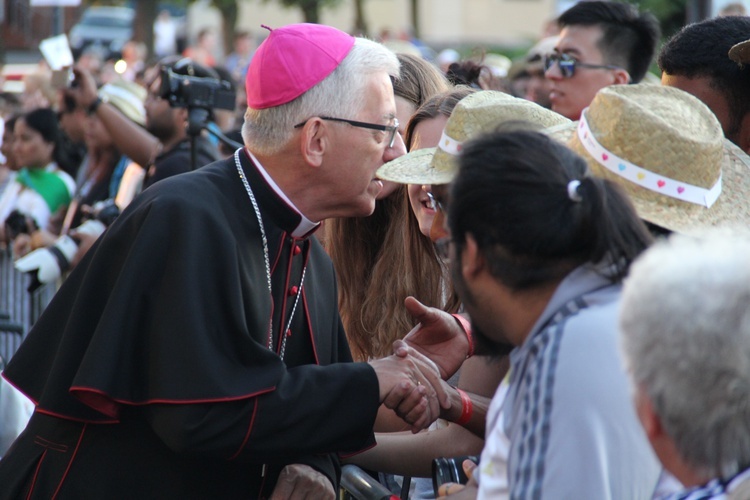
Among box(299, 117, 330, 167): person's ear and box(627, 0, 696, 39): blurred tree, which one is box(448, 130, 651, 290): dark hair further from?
box(627, 0, 696, 39): blurred tree

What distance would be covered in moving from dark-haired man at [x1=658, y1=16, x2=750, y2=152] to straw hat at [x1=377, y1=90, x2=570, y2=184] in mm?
830

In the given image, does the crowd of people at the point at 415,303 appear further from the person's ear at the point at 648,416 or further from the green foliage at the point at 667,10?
the green foliage at the point at 667,10

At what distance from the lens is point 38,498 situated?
9.30 ft

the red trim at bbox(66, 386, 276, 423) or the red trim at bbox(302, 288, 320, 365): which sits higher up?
the red trim at bbox(66, 386, 276, 423)

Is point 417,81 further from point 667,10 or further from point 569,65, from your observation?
point 667,10

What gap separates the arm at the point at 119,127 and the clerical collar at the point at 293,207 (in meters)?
4.80

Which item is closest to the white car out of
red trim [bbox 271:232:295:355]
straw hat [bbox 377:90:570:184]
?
straw hat [bbox 377:90:570:184]

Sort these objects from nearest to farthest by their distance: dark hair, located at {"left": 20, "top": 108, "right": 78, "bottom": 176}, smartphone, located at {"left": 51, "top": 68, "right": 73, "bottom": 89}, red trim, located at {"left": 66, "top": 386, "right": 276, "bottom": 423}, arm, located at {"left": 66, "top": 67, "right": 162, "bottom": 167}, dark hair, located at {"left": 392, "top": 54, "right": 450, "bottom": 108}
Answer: red trim, located at {"left": 66, "top": 386, "right": 276, "bottom": 423} → dark hair, located at {"left": 392, "top": 54, "right": 450, "bottom": 108} → arm, located at {"left": 66, "top": 67, "right": 162, "bottom": 167} → smartphone, located at {"left": 51, "top": 68, "right": 73, "bottom": 89} → dark hair, located at {"left": 20, "top": 108, "right": 78, "bottom": 176}

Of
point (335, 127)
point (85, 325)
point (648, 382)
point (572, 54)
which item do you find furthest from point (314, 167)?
point (572, 54)

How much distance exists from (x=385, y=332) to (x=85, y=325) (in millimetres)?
1363

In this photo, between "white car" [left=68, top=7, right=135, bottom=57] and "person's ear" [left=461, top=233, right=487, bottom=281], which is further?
"white car" [left=68, top=7, right=135, bottom=57]

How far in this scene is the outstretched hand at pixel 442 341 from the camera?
3.12m

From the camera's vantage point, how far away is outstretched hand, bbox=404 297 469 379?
3.12 metres

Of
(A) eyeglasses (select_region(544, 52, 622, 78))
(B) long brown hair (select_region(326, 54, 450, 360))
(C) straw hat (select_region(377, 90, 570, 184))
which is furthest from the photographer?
(A) eyeglasses (select_region(544, 52, 622, 78))
